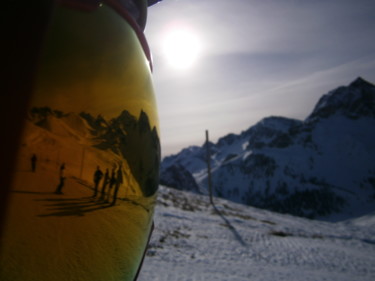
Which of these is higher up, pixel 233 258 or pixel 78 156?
pixel 78 156

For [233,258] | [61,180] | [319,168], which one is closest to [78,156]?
[61,180]

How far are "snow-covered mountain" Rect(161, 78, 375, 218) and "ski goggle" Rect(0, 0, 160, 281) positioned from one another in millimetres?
126148

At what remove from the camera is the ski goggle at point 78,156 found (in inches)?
27.9

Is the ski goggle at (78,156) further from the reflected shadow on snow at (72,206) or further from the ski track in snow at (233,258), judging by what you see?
the ski track in snow at (233,258)

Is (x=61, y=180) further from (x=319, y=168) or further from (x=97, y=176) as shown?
(x=319, y=168)

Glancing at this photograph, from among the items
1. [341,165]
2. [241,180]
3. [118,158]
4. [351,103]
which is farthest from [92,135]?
[351,103]

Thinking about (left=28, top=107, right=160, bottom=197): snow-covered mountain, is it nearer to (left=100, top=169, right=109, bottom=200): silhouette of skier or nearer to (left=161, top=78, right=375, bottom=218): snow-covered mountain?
(left=100, top=169, right=109, bottom=200): silhouette of skier

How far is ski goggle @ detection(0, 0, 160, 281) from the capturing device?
2.32 ft

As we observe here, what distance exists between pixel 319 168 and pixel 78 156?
185 m

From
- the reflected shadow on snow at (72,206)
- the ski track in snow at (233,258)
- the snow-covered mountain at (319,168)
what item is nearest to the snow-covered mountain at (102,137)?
the reflected shadow on snow at (72,206)

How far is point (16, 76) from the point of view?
0.68 metres

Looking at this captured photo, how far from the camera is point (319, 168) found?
16488cm

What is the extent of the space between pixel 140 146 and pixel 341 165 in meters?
188

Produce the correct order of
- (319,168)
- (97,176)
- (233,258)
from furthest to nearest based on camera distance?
(319,168) → (233,258) → (97,176)
